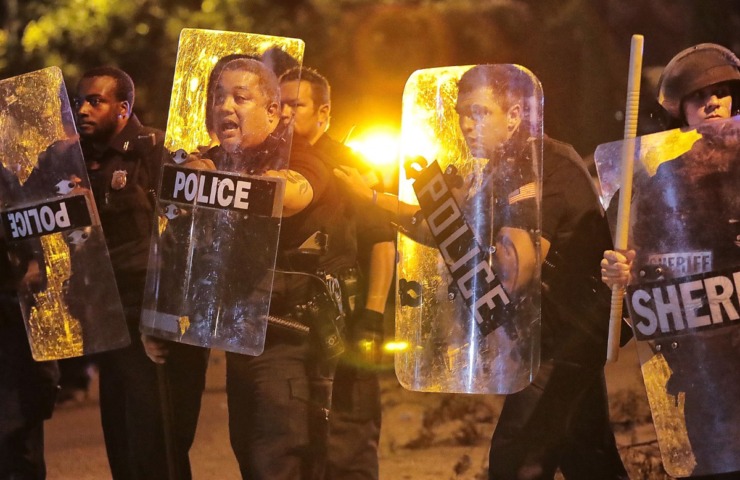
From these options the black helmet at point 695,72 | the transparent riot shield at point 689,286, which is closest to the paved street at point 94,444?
the transparent riot shield at point 689,286

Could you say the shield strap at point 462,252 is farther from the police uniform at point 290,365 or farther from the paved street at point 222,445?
the paved street at point 222,445

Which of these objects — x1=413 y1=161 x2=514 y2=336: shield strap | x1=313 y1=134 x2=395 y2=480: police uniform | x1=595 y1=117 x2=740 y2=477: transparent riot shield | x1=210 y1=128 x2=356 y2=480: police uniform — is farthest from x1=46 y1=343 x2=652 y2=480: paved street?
x1=595 y1=117 x2=740 y2=477: transparent riot shield

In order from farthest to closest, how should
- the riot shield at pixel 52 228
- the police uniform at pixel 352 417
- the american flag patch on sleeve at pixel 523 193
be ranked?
the police uniform at pixel 352 417 < the riot shield at pixel 52 228 < the american flag patch on sleeve at pixel 523 193

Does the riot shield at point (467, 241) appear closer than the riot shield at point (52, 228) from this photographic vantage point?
Yes

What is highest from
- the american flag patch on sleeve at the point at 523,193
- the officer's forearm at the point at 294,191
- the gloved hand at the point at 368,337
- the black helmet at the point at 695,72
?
the black helmet at the point at 695,72

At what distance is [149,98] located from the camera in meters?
8.76

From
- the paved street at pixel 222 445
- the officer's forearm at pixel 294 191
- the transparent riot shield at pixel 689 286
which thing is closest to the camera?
the transparent riot shield at pixel 689 286

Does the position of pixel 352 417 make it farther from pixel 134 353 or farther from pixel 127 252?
pixel 127 252

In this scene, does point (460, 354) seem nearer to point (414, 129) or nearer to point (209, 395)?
point (414, 129)

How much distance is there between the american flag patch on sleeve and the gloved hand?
0.97 meters

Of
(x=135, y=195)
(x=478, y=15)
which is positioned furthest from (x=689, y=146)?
(x=478, y=15)

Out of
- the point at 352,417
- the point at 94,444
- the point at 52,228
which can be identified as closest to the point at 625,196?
the point at 352,417

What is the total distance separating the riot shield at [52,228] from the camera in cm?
470

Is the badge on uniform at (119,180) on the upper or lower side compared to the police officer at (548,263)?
upper
